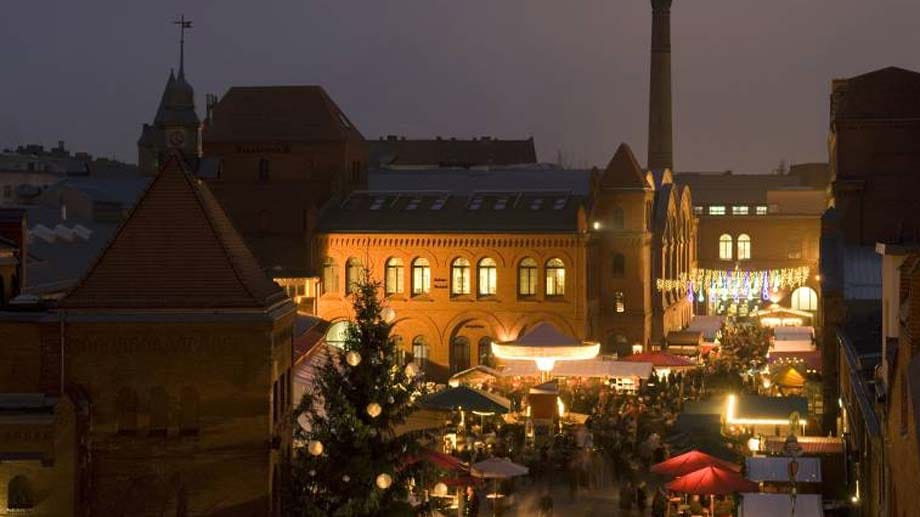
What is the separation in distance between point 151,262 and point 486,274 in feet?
126

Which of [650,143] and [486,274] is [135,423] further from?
[650,143]

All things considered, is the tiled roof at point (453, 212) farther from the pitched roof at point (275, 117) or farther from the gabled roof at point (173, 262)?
the gabled roof at point (173, 262)

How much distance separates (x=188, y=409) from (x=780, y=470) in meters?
12.7

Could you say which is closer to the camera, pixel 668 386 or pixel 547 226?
pixel 668 386

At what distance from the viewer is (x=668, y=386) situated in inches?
2039

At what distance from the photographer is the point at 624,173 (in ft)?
222

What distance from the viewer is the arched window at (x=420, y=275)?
65562 mm

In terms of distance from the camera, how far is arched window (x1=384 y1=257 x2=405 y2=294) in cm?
6575

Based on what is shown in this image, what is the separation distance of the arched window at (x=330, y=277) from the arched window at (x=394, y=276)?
7.29 ft

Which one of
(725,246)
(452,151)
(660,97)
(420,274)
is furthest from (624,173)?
(452,151)

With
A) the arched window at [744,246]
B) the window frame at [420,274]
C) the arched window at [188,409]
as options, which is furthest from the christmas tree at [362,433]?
the arched window at [744,246]

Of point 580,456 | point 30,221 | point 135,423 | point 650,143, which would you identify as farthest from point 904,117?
point 650,143

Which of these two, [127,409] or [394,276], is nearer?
[127,409]

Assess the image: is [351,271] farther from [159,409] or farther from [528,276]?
[159,409]
